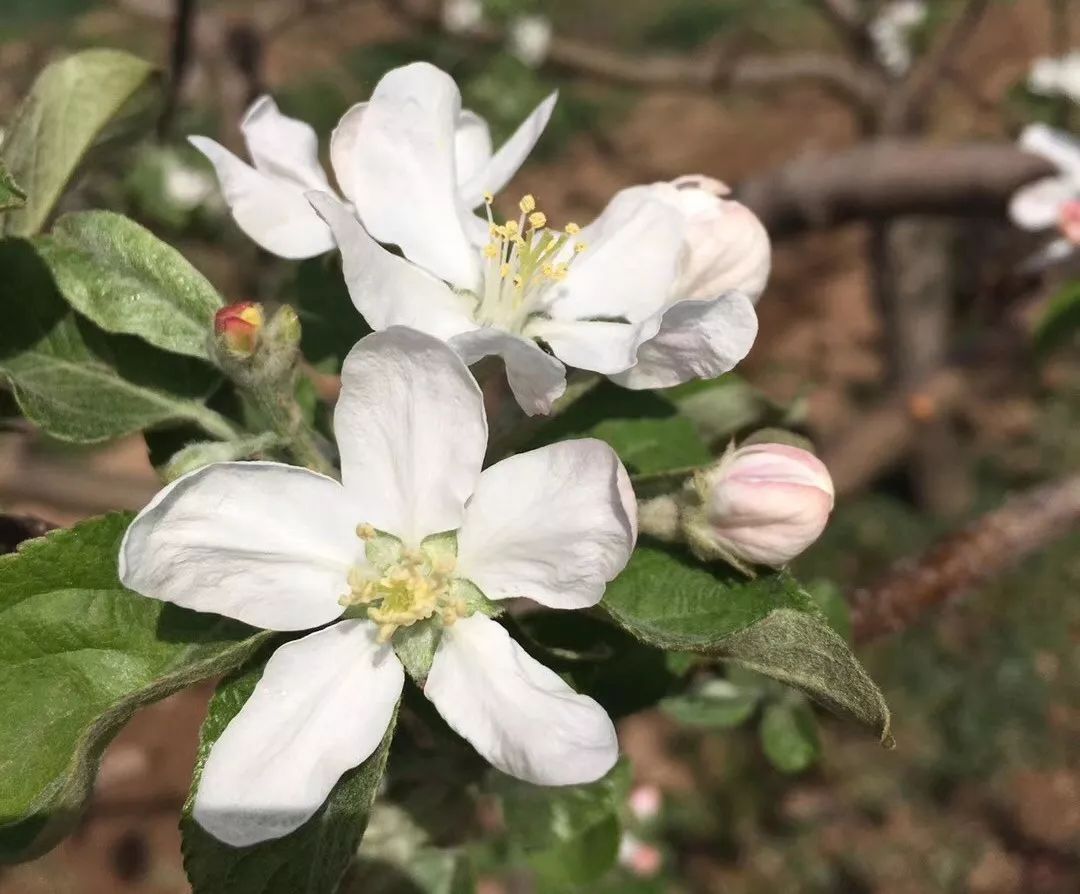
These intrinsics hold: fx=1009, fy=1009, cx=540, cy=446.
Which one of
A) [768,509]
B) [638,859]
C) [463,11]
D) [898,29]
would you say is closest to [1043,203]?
[768,509]

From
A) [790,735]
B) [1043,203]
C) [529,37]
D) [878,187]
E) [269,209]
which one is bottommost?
[529,37]

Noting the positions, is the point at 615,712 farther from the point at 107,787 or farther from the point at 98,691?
the point at 107,787

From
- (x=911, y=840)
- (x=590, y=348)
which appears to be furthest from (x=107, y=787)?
(x=590, y=348)

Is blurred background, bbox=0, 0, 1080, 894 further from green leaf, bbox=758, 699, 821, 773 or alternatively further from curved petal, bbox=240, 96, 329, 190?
curved petal, bbox=240, 96, 329, 190

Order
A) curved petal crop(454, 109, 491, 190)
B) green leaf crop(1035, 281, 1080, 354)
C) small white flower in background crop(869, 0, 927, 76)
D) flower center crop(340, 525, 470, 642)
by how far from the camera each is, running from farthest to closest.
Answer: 1. small white flower in background crop(869, 0, 927, 76)
2. green leaf crop(1035, 281, 1080, 354)
3. curved petal crop(454, 109, 491, 190)
4. flower center crop(340, 525, 470, 642)

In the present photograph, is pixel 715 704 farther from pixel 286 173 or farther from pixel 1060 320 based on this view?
pixel 286 173

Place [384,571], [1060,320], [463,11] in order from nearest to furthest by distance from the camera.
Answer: [384,571], [1060,320], [463,11]

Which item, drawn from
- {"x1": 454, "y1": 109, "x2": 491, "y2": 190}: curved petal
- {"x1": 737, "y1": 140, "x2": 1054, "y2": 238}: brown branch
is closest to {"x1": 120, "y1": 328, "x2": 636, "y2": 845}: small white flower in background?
{"x1": 454, "y1": 109, "x2": 491, "y2": 190}: curved petal
